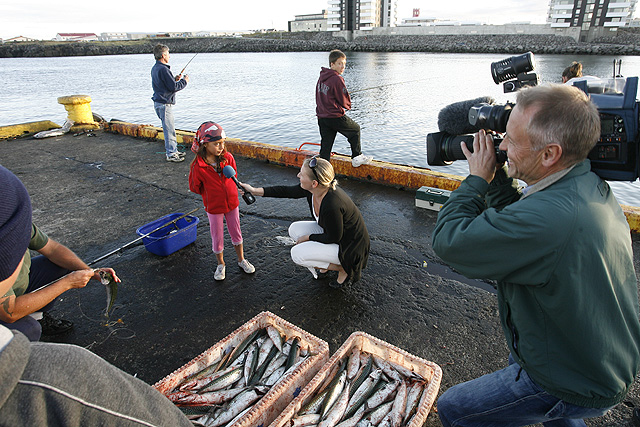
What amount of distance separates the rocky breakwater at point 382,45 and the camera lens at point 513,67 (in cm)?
7807

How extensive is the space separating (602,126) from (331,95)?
19.5ft

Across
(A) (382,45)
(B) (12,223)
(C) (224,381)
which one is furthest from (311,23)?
(B) (12,223)

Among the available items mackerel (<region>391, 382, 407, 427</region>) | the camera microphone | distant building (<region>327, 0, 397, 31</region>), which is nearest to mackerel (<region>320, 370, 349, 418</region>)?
mackerel (<region>391, 382, 407, 427</region>)

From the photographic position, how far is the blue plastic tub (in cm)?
477

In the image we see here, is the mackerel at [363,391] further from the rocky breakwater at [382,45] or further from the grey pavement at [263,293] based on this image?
the rocky breakwater at [382,45]

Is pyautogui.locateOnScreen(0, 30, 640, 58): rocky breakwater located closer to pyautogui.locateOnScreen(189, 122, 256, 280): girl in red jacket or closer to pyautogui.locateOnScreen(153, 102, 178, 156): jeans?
pyautogui.locateOnScreen(153, 102, 178, 156): jeans

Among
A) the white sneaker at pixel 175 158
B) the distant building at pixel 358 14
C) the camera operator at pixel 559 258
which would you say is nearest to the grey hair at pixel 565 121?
the camera operator at pixel 559 258

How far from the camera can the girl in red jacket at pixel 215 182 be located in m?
4.10

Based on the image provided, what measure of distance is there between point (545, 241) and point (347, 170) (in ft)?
20.1

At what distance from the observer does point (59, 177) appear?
804 cm

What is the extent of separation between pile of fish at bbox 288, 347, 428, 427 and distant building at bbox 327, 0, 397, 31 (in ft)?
394

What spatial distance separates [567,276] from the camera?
1.45 m

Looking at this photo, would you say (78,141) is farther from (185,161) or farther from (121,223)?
(121,223)

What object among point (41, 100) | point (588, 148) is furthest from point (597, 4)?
point (588, 148)
